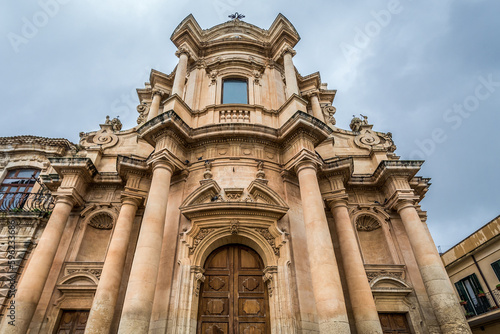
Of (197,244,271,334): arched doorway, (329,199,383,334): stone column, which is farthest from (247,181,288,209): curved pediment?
(329,199,383,334): stone column

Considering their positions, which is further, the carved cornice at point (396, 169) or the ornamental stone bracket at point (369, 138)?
the ornamental stone bracket at point (369, 138)

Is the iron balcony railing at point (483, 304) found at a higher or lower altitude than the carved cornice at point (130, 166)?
lower

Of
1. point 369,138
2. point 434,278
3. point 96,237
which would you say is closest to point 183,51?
point 96,237

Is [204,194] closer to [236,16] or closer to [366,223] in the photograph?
[366,223]

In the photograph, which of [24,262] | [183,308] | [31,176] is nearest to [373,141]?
[183,308]

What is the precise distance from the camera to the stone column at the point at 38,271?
8805 mm

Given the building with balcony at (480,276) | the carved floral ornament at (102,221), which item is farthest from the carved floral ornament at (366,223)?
the carved floral ornament at (102,221)

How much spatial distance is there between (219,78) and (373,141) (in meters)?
8.13

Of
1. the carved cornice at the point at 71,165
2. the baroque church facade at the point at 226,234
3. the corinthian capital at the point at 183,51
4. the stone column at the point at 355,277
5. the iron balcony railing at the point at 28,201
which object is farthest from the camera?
the corinthian capital at the point at 183,51

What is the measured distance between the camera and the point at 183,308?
325 inches

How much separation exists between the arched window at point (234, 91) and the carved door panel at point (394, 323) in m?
10.4

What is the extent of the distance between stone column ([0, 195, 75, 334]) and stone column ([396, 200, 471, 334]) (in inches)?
485

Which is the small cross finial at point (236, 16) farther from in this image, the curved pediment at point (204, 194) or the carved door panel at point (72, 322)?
the carved door panel at point (72, 322)

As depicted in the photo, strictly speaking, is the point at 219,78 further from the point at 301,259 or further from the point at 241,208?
the point at 301,259
